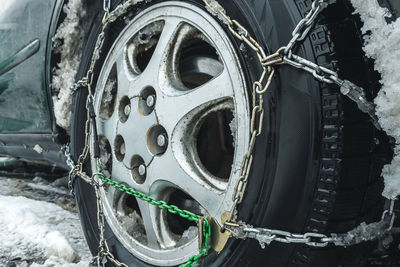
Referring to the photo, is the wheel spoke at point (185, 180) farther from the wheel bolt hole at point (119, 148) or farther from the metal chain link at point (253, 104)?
the wheel bolt hole at point (119, 148)

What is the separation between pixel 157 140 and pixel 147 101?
0.44ft

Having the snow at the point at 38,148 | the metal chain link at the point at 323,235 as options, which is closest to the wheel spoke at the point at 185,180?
the metal chain link at the point at 323,235

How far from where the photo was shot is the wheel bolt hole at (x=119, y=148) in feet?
4.15

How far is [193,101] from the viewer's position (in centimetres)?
99

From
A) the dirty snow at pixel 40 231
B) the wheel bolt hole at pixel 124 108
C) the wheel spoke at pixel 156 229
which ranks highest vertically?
the wheel bolt hole at pixel 124 108

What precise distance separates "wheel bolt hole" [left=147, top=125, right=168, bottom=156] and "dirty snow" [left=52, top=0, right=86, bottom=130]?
544 millimetres

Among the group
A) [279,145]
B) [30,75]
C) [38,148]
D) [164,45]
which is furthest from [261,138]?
[38,148]

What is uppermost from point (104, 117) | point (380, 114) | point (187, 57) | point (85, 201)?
point (187, 57)

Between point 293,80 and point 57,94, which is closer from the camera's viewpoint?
point 293,80

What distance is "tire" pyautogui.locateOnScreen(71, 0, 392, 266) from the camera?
2.36 feet

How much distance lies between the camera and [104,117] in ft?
4.42

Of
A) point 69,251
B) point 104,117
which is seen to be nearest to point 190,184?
point 104,117

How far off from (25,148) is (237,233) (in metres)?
1.56

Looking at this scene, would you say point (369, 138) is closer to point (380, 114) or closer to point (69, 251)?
point (380, 114)
